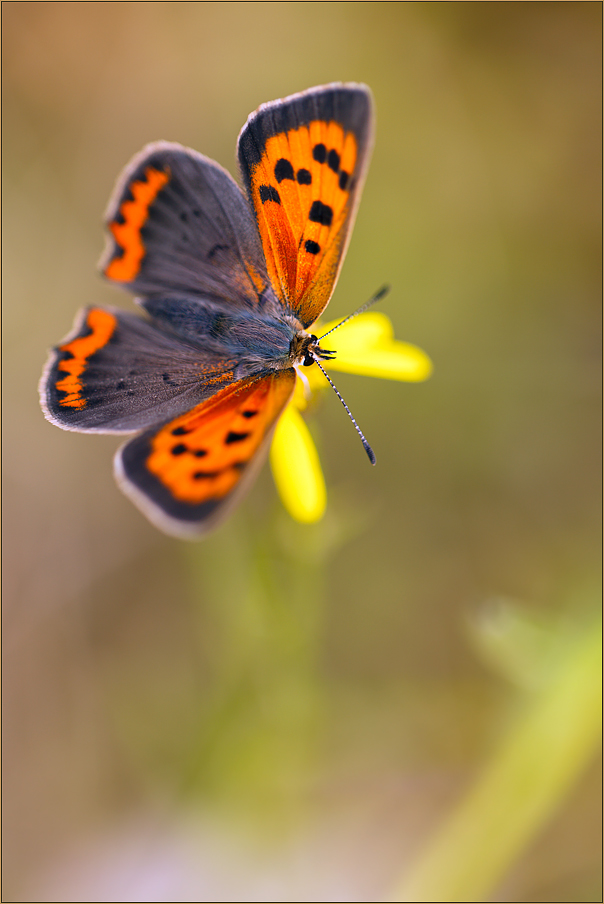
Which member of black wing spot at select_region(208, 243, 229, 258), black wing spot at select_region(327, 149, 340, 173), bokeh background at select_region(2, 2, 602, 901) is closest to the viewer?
black wing spot at select_region(327, 149, 340, 173)

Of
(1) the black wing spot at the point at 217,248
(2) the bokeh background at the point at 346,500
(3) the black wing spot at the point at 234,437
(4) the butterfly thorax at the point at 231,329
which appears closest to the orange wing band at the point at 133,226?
(4) the butterfly thorax at the point at 231,329

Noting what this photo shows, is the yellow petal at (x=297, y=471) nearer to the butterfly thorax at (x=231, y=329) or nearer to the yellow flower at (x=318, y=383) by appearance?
the yellow flower at (x=318, y=383)

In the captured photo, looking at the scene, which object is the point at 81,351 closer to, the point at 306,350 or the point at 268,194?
the point at 306,350

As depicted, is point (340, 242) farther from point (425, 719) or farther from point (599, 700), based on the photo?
point (425, 719)

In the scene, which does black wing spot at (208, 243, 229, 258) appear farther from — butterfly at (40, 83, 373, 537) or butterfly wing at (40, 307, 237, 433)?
butterfly wing at (40, 307, 237, 433)

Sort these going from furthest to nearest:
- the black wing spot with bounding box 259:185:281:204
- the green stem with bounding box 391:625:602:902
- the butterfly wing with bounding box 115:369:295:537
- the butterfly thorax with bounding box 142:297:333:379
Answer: the green stem with bounding box 391:625:602:902
the butterfly thorax with bounding box 142:297:333:379
the black wing spot with bounding box 259:185:281:204
the butterfly wing with bounding box 115:369:295:537

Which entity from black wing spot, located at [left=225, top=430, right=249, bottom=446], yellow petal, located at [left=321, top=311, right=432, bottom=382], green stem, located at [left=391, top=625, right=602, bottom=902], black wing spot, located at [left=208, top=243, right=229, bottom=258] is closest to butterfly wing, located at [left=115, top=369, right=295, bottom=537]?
black wing spot, located at [left=225, top=430, right=249, bottom=446]
